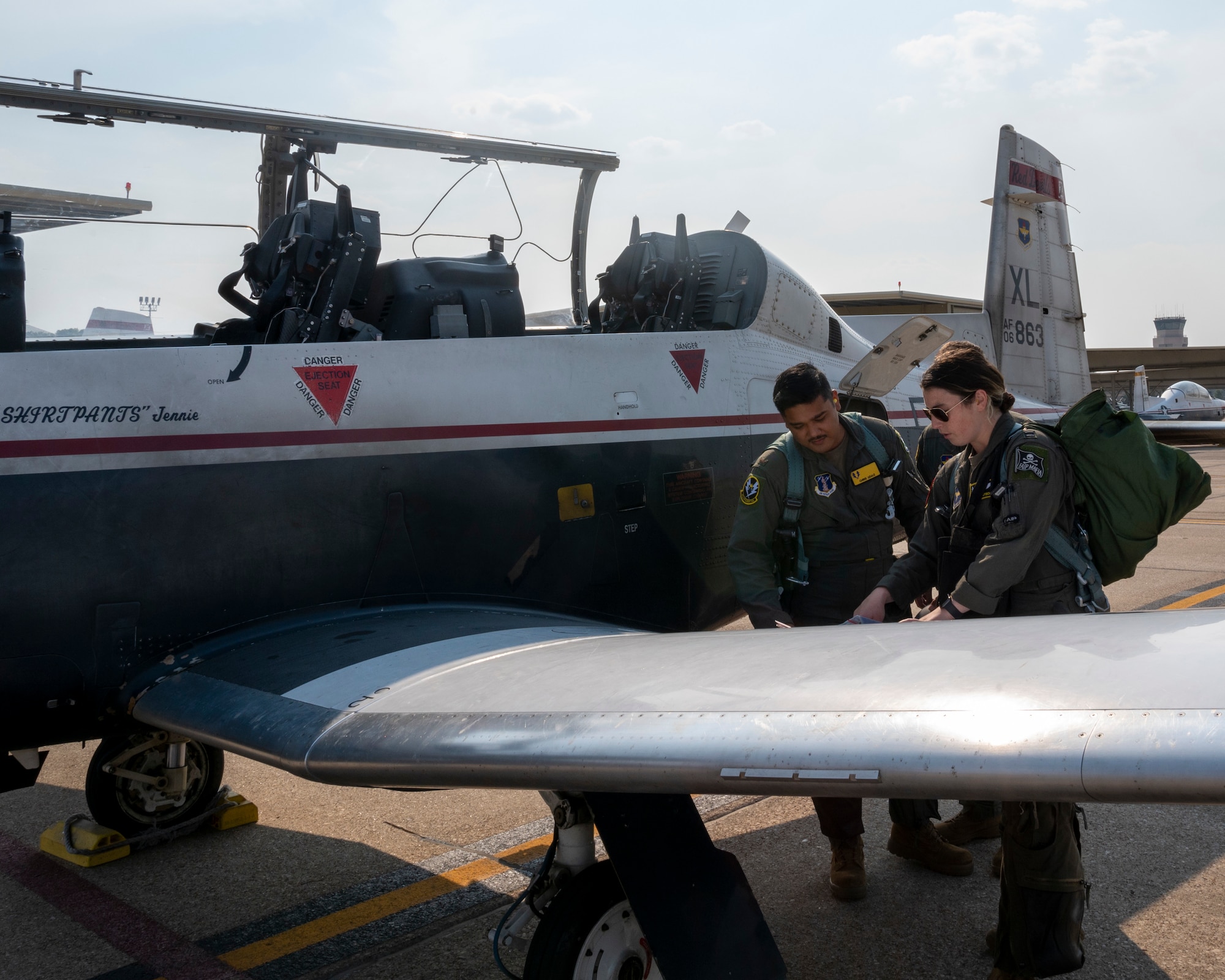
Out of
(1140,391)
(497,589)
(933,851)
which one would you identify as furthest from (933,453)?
(1140,391)

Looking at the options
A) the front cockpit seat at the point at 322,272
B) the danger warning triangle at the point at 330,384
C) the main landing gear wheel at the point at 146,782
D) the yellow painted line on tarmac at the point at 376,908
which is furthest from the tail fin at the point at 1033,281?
the main landing gear wheel at the point at 146,782

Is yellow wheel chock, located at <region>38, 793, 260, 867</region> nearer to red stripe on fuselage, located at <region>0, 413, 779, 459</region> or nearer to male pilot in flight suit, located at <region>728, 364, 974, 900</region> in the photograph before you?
red stripe on fuselage, located at <region>0, 413, 779, 459</region>

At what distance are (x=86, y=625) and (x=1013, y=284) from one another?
6765mm

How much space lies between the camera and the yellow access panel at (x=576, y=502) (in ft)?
11.8

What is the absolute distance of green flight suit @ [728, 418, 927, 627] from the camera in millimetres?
3336

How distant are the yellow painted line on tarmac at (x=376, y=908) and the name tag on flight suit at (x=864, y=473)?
176 centimetres

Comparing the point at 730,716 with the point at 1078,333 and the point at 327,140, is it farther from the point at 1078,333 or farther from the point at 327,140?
the point at 1078,333

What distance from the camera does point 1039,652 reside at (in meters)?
1.90

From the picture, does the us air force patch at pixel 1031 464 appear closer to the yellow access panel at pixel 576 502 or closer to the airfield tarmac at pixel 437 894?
the airfield tarmac at pixel 437 894

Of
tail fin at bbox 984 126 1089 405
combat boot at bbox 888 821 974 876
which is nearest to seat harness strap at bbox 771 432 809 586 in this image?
combat boot at bbox 888 821 974 876

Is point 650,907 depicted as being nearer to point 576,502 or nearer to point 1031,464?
point 1031,464

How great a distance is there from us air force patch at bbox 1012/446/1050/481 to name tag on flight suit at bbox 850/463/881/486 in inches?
31.0

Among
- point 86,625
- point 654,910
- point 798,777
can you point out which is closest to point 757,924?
point 654,910

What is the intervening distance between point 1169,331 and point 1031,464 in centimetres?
15436
